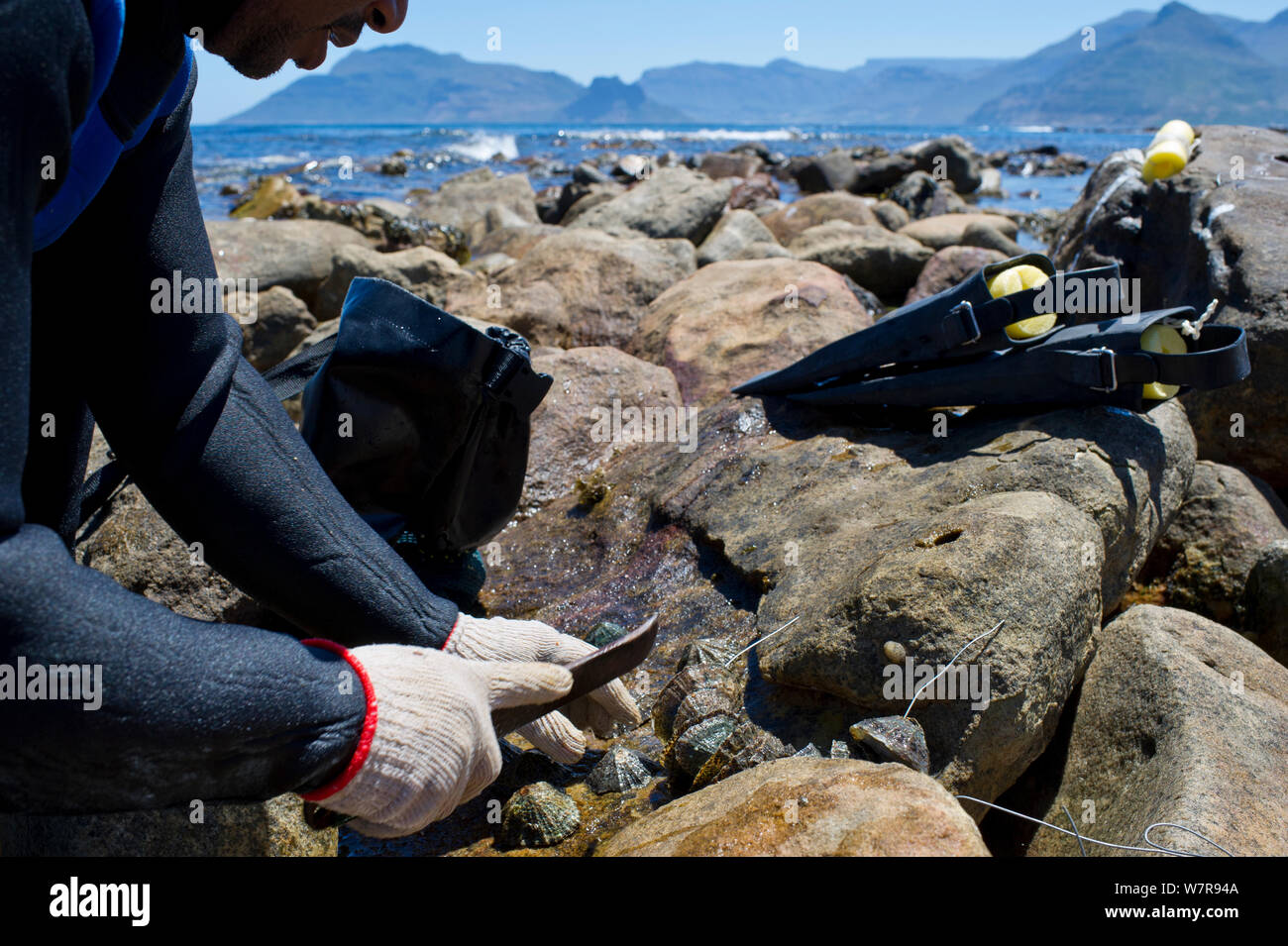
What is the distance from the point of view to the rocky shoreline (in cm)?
217

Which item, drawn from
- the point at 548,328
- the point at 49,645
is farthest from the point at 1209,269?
the point at 49,645

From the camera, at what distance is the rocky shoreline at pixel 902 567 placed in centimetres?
217

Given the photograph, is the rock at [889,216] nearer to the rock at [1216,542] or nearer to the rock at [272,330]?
the rock at [272,330]

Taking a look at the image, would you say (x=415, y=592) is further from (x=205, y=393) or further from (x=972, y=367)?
(x=972, y=367)

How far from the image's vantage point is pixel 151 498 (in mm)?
1711

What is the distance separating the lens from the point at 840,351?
371 centimetres

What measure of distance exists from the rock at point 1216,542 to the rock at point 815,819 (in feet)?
7.77

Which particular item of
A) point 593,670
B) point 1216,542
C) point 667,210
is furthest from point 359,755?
point 667,210

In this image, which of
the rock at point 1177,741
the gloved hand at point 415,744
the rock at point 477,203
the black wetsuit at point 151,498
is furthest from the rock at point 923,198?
the gloved hand at point 415,744

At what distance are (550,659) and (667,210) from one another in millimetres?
8330

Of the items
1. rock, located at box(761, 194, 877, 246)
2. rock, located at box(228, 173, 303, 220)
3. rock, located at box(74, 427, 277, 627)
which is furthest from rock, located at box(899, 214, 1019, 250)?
rock, located at box(74, 427, 277, 627)

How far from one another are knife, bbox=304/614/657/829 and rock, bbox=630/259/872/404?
99.3 inches

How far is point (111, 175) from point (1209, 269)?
4.92 m

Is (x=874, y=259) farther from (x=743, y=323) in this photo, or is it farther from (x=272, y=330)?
(x=272, y=330)
